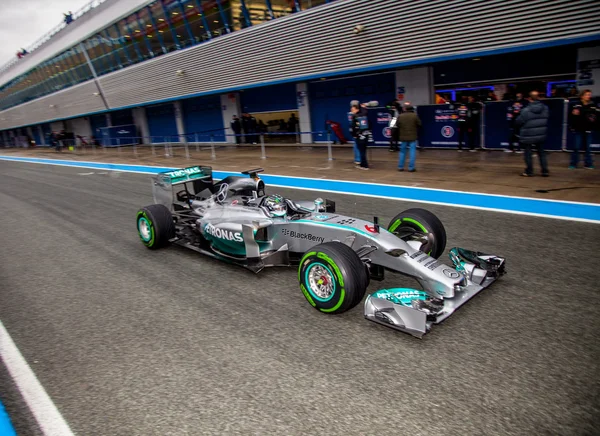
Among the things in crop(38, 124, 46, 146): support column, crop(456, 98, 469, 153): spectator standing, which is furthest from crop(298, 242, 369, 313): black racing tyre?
crop(38, 124, 46, 146): support column

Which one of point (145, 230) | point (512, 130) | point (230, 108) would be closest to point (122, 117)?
point (230, 108)

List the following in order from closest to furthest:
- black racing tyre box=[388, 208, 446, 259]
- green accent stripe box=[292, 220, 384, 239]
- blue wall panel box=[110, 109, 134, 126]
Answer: green accent stripe box=[292, 220, 384, 239] → black racing tyre box=[388, 208, 446, 259] → blue wall panel box=[110, 109, 134, 126]

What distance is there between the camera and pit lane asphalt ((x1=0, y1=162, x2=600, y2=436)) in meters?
2.75

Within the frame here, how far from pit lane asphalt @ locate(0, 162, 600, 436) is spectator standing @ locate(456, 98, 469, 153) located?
715 cm

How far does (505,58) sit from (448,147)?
3.25 m

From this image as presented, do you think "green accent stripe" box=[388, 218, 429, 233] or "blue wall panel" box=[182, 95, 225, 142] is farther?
"blue wall panel" box=[182, 95, 225, 142]

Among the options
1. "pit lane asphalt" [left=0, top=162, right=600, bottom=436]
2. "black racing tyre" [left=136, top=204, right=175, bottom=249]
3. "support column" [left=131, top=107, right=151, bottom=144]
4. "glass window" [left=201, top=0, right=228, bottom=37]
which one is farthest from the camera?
"support column" [left=131, top=107, right=151, bottom=144]

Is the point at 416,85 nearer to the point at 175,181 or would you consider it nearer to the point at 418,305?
the point at 175,181

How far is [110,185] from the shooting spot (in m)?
13.6

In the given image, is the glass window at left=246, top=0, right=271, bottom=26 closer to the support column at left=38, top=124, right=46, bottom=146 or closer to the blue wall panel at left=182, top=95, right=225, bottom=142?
the blue wall panel at left=182, top=95, right=225, bottom=142

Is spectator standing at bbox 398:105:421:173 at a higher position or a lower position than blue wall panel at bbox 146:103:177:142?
lower

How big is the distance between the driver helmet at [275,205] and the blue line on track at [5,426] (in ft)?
10.1

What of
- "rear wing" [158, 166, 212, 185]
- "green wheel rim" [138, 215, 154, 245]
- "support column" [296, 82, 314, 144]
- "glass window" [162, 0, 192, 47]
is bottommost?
"green wheel rim" [138, 215, 154, 245]

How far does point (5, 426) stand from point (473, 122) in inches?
506
